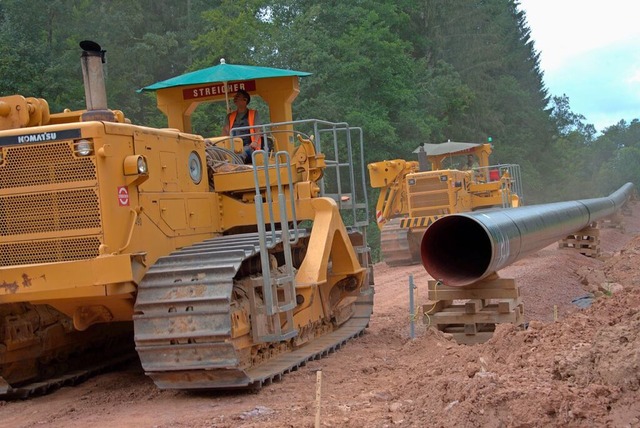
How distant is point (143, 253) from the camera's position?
24.3 feet

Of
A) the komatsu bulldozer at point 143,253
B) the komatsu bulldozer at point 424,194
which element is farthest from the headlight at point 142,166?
the komatsu bulldozer at point 424,194

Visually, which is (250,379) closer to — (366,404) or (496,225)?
(366,404)

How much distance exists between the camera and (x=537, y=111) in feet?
209

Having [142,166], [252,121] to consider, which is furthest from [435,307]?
[142,166]

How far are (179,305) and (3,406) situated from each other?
2094mm

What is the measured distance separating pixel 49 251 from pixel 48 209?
344 mm

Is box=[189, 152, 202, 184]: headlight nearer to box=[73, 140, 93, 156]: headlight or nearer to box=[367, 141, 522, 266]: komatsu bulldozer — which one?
box=[73, 140, 93, 156]: headlight

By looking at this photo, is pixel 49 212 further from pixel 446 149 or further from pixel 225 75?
pixel 446 149

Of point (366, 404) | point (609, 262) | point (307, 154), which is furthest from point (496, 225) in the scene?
point (609, 262)

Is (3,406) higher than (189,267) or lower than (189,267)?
lower

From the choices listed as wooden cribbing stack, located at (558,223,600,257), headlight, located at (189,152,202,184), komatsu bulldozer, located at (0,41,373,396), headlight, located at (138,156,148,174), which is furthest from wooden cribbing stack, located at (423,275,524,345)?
wooden cribbing stack, located at (558,223,600,257)

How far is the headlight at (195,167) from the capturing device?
884cm

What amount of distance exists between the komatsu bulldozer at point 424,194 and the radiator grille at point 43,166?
1450 cm

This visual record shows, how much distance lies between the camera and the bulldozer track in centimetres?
703
